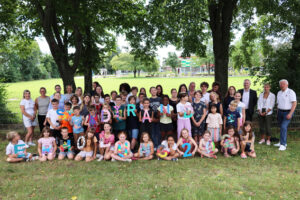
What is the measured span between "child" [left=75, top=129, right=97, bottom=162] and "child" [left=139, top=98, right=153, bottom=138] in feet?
4.53

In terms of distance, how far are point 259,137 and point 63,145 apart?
648cm

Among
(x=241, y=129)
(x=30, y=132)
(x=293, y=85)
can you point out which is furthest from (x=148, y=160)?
(x=293, y=85)

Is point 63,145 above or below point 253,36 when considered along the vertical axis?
below

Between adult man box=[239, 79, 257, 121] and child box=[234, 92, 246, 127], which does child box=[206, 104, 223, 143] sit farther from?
adult man box=[239, 79, 257, 121]

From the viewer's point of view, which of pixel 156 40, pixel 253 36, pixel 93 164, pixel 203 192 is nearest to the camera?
pixel 203 192

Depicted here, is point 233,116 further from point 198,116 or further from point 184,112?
point 184,112

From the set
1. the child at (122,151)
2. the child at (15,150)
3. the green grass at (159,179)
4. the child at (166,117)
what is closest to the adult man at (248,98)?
the green grass at (159,179)

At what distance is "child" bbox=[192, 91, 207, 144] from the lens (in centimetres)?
607

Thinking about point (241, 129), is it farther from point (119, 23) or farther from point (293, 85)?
point (119, 23)

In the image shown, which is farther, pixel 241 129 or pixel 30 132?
pixel 30 132

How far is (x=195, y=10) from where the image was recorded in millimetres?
A: 5980

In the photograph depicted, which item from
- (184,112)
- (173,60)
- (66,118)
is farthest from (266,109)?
(173,60)

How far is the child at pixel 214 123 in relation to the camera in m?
5.99

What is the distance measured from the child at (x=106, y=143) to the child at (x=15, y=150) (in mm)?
1971
